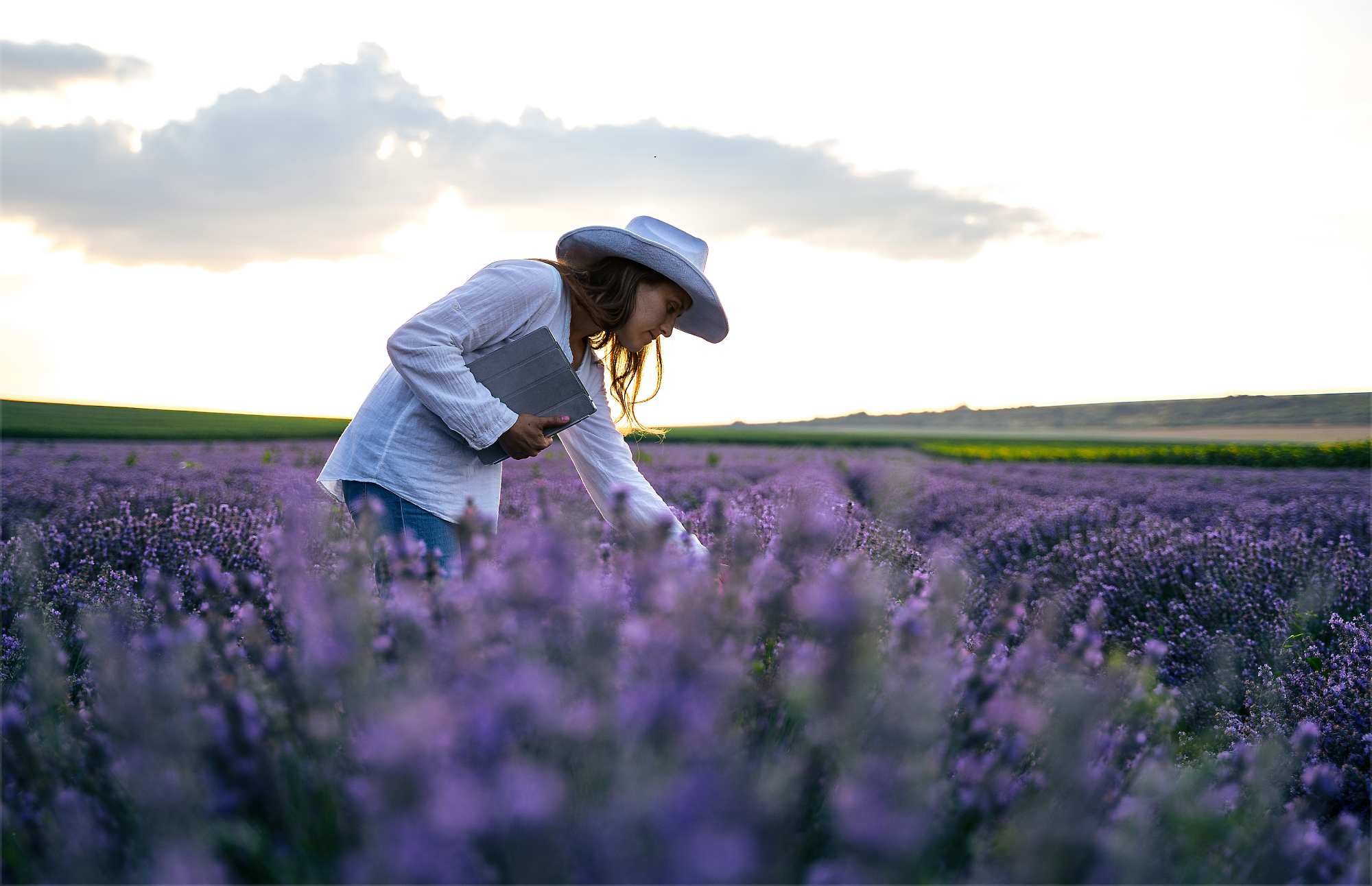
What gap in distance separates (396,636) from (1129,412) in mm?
81697

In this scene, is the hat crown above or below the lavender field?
above

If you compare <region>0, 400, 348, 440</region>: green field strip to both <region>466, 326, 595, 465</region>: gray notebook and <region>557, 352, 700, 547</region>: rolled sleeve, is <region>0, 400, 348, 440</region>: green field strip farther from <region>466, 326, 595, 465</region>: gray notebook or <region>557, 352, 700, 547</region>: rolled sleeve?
<region>466, 326, 595, 465</region>: gray notebook

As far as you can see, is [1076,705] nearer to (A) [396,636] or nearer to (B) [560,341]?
(A) [396,636]

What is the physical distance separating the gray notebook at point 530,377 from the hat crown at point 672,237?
0.56 metres

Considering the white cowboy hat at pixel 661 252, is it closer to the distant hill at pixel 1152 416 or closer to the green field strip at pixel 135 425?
the green field strip at pixel 135 425

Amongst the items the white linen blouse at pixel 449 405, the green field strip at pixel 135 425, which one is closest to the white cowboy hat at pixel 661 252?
the white linen blouse at pixel 449 405

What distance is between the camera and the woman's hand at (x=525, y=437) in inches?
94.2

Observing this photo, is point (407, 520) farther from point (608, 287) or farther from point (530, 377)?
point (608, 287)

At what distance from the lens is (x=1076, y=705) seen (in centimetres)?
89

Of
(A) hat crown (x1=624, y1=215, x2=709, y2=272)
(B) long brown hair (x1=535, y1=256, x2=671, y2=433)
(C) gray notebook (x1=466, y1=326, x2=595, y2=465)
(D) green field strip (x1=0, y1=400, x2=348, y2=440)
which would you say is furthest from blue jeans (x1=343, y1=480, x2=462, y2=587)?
(D) green field strip (x1=0, y1=400, x2=348, y2=440)

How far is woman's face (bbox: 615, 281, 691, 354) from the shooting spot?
2.72m

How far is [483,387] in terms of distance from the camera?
2.37m

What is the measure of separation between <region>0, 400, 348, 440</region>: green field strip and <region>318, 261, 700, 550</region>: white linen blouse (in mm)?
23718

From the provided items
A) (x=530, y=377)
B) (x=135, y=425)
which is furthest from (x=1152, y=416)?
(x=530, y=377)
